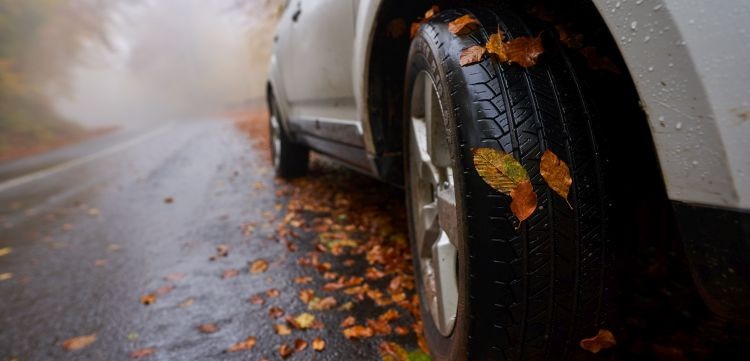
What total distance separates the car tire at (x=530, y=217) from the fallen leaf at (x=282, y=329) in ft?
3.26

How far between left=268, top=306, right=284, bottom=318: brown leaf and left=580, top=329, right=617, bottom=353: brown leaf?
4.52ft

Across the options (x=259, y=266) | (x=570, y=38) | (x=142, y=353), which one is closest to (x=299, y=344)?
(x=142, y=353)

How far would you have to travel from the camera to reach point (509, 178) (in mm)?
980

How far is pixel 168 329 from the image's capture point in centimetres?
202

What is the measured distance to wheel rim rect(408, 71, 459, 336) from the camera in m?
1.34

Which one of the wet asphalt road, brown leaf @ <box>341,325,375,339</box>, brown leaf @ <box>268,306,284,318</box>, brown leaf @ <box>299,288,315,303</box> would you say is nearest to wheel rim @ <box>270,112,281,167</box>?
the wet asphalt road

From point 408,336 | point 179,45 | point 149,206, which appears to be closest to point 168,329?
point 408,336

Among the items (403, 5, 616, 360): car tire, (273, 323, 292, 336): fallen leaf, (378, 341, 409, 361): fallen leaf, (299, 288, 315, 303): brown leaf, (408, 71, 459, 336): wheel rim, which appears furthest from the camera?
(299, 288, 315, 303): brown leaf

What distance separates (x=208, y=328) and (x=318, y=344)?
0.56 metres

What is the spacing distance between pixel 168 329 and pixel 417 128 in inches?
57.5

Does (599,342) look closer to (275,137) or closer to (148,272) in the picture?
(148,272)

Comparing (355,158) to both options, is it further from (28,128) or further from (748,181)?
(28,128)

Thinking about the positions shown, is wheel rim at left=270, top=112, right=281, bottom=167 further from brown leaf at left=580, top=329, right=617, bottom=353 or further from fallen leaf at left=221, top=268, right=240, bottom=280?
brown leaf at left=580, top=329, right=617, bottom=353

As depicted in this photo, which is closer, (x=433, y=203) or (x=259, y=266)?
(x=433, y=203)
